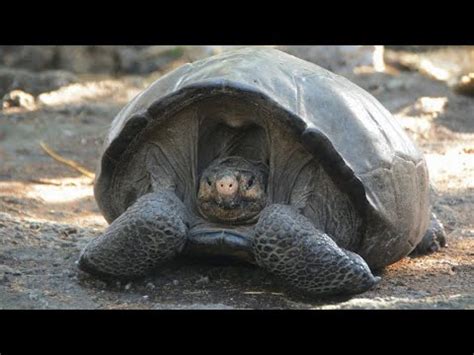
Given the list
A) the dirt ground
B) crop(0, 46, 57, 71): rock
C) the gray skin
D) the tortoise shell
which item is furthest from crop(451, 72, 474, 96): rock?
the gray skin

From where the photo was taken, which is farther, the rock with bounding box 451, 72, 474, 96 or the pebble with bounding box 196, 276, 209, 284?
the rock with bounding box 451, 72, 474, 96

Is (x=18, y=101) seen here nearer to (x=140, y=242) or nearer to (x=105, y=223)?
(x=105, y=223)

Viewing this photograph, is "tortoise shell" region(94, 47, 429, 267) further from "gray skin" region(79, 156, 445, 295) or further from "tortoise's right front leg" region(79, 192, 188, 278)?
"tortoise's right front leg" region(79, 192, 188, 278)

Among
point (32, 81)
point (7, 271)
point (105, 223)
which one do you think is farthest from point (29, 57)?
point (7, 271)

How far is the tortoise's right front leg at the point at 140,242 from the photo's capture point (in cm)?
371

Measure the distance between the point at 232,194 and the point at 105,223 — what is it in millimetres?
1961

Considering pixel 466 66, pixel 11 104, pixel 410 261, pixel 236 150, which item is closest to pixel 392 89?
pixel 466 66

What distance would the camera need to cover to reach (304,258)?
359 cm

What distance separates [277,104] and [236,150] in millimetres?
417

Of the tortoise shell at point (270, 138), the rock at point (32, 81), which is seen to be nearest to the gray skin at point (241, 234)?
the tortoise shell at point (270, 138)

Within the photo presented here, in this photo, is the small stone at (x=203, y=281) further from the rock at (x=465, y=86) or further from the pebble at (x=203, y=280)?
the rock at (x=465, y=86)

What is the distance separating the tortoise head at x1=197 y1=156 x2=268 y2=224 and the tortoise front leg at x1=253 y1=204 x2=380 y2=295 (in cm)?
24

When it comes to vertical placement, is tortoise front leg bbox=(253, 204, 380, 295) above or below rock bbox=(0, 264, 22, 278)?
above

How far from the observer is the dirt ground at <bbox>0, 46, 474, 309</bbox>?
3650 mm
